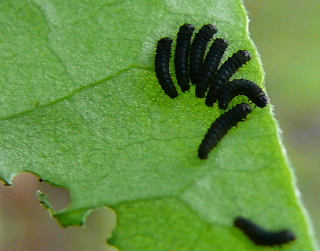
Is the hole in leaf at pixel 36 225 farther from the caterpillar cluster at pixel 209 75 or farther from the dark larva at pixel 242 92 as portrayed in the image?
the dark larva at pixel 242 92

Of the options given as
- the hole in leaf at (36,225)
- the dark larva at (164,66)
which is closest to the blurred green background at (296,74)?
the hole in leaf at (36,225)

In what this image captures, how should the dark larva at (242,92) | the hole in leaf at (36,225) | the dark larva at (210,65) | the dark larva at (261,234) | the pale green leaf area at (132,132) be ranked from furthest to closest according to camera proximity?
the hole in leaf at (36,225) → the dark larva at (210,65) → the dark larva at (242,92) → the pale green leaf area at (132,132) → the dark larva at (261,234)

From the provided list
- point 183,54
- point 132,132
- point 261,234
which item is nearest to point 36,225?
point 132,132

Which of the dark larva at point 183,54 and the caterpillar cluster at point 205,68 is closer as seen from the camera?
the caterpillar cluster at point 205,68

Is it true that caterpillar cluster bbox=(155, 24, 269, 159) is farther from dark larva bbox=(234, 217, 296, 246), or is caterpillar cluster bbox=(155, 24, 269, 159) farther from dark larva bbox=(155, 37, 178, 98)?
dark larva bbox=(234, 217, 296, 246)

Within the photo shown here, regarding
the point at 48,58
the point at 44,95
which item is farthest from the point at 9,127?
the point at 48,58

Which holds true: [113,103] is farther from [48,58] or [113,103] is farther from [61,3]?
[61,3]
